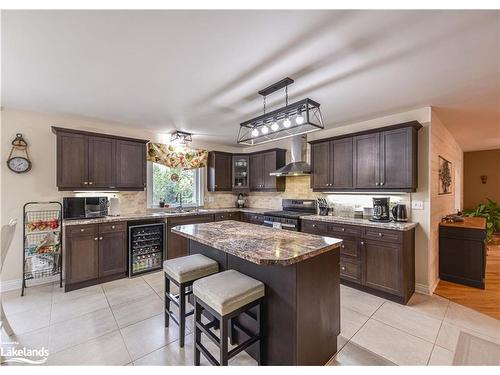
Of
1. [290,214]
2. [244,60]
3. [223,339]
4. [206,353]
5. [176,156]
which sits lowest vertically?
[206,353]

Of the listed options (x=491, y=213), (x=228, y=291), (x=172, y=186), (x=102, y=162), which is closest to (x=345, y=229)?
(x=228, y=291)

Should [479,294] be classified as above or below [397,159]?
below

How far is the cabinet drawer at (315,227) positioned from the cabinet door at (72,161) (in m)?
3.51

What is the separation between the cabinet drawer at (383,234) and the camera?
284cm

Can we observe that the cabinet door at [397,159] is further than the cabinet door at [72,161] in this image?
No

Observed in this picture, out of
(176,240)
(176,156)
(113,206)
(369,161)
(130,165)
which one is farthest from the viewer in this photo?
(176,156)

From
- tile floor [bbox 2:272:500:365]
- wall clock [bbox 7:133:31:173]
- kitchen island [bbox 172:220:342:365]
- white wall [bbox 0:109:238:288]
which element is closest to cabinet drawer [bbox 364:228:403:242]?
tile floor [bbox 2:272:500:365]

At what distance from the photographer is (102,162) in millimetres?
3662

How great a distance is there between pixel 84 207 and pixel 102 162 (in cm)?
75

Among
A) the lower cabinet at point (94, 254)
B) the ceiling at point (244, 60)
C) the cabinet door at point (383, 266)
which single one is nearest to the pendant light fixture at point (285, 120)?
the ceiling at point (244, 60)

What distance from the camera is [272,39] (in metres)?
1.71

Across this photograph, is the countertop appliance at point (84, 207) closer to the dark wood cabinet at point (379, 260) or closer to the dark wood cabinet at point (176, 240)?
the dark wood cabinet at point (176, 240)

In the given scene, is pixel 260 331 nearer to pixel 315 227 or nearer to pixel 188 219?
pixel 315 227

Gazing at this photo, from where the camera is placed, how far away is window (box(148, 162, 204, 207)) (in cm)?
457
